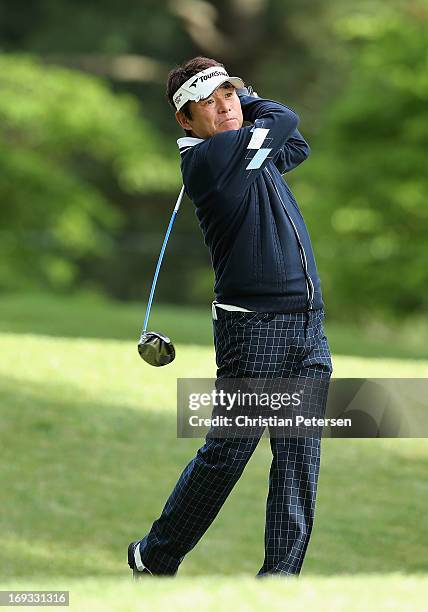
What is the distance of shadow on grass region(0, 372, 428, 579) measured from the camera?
4.89 m

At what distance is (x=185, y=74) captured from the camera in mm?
3584

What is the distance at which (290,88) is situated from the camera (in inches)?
950

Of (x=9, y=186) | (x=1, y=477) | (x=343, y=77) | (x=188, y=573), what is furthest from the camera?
(x=343, y=77)

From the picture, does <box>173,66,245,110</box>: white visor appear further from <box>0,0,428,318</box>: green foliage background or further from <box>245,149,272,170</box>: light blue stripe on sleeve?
<box>0,0,428,318</box>: green foliage background

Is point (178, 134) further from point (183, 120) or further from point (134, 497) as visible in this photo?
point (183, 120)

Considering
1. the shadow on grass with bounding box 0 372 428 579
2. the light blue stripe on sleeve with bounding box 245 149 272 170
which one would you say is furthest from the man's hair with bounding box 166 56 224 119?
the shadow on grass with bounding box 0 372 428 579

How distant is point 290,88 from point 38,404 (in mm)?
17806

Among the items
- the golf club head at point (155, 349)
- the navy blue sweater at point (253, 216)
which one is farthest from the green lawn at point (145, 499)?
the navy blue sweater at point (253, 216)

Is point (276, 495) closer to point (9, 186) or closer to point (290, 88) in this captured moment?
point (9, 186)

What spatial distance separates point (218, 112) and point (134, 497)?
8.49 ft

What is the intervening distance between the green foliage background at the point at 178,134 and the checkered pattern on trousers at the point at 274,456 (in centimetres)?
1142

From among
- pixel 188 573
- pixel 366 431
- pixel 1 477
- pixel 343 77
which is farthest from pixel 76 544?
pixel 343 77

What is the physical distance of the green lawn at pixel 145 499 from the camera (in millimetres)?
3188

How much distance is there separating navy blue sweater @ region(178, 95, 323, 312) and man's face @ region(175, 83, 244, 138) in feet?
0.16
